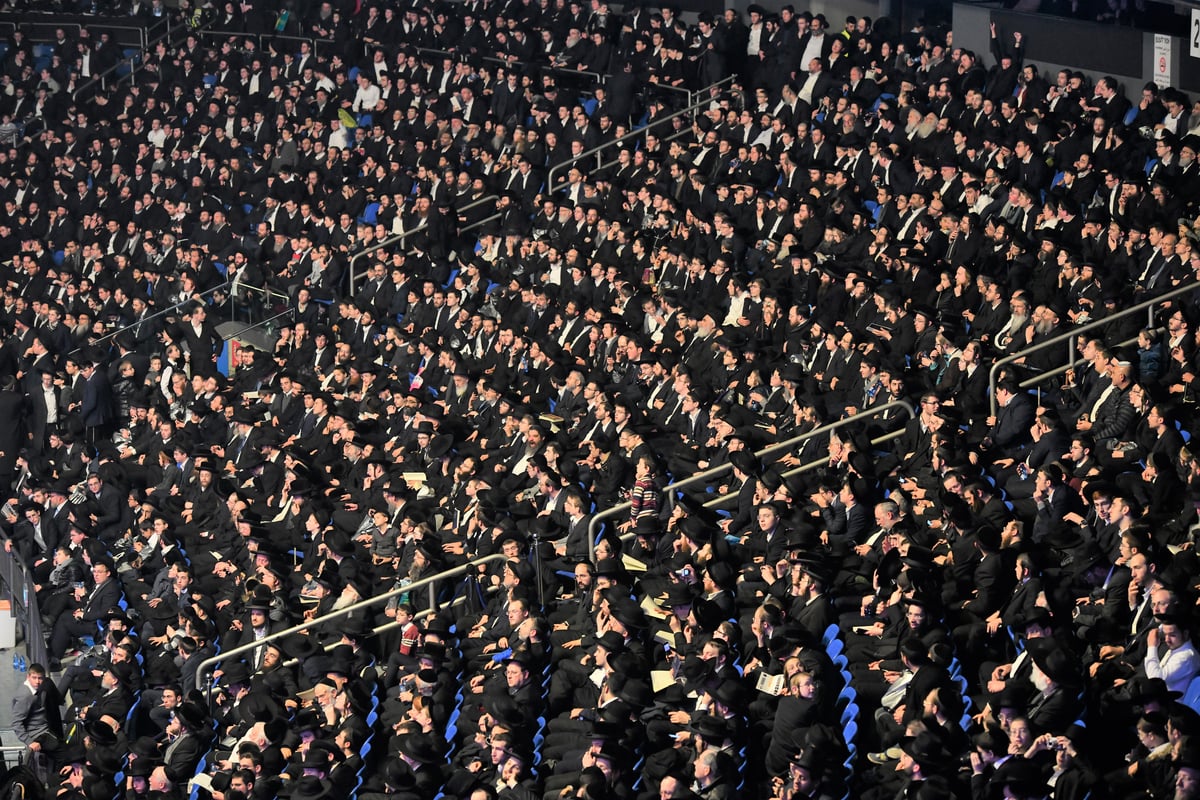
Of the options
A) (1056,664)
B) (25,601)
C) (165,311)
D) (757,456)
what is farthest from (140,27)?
(1056,664)

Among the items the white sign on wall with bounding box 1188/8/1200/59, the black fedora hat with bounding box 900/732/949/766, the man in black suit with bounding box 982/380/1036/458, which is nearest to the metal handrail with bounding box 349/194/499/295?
the white sign on wall with bounding box 1188/8/1200/59

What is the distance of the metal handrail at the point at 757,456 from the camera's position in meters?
14.1

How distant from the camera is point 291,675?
1382cm

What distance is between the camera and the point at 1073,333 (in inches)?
567

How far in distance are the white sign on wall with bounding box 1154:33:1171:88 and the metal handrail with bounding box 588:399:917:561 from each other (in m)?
6.99

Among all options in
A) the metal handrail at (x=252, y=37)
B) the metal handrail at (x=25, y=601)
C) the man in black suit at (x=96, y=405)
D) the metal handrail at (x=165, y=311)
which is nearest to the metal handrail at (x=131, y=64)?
the metal handrail at (x=252, y=37)

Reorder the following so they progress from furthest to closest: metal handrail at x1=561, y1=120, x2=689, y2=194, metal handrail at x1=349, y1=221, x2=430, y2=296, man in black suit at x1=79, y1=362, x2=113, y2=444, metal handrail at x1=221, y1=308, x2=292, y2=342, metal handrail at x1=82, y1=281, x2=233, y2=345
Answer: metal handrail at x1=561, y1=120, x2=689, y2=194 < metal handrail at x1=82, y1=281, x2=233, y2=345 < metal handrail at x1=221, y1=308, x2=292, y2=342 < metal handrail at x1=349, y1=221, x2=430, y2=296 < man in black suit at x1=79, y1=362, x2=113, y2=444

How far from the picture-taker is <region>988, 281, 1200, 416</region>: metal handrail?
1433cm

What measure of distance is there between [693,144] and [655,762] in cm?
1170

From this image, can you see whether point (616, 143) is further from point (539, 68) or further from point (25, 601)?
point (25, 601)

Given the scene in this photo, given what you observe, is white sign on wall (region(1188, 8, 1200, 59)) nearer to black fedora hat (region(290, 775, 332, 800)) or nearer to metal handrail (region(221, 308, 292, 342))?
metal handrail (region(221, 308, 292, 342))

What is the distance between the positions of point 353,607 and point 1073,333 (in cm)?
594

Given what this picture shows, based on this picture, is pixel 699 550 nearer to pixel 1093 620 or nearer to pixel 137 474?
pixel 1093 620

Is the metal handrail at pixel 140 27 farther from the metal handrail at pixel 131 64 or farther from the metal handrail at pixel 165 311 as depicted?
the metal handrail at pixel 165 311
